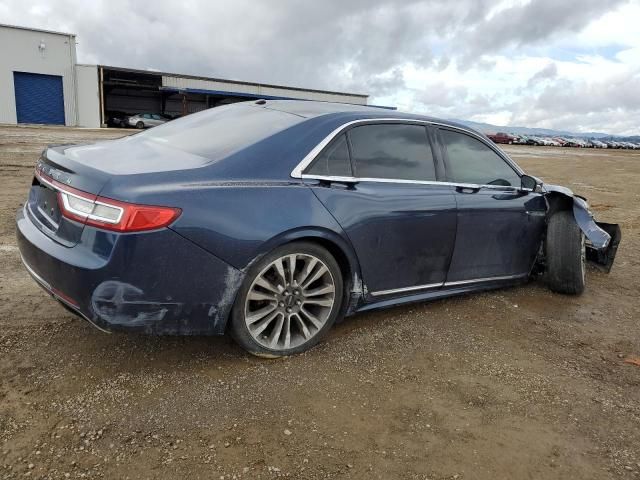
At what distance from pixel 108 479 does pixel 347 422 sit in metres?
1.10

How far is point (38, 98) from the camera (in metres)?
36.7

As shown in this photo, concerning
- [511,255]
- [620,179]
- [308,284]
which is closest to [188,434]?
[308,284]

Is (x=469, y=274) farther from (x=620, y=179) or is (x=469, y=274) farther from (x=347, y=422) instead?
(x=620, y=179)

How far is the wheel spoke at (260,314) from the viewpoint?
2982mm

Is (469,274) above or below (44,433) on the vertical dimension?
above

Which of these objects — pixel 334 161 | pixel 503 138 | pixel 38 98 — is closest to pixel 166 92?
pixel 38 98

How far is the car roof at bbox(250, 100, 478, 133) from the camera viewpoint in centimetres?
350

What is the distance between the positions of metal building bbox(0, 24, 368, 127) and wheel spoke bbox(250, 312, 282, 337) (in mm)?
34778

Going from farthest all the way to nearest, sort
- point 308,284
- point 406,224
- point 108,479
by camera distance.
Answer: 1. point 406,224
2. point 308,284
3. point 108,479

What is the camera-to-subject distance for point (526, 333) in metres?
3.87

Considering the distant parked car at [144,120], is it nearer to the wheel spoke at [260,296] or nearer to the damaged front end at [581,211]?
the damaged front end at [581,211]

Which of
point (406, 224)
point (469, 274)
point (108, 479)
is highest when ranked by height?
point (406, 224)

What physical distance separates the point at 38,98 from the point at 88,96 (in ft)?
10.9

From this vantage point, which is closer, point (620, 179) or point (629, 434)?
point (629, 434)
